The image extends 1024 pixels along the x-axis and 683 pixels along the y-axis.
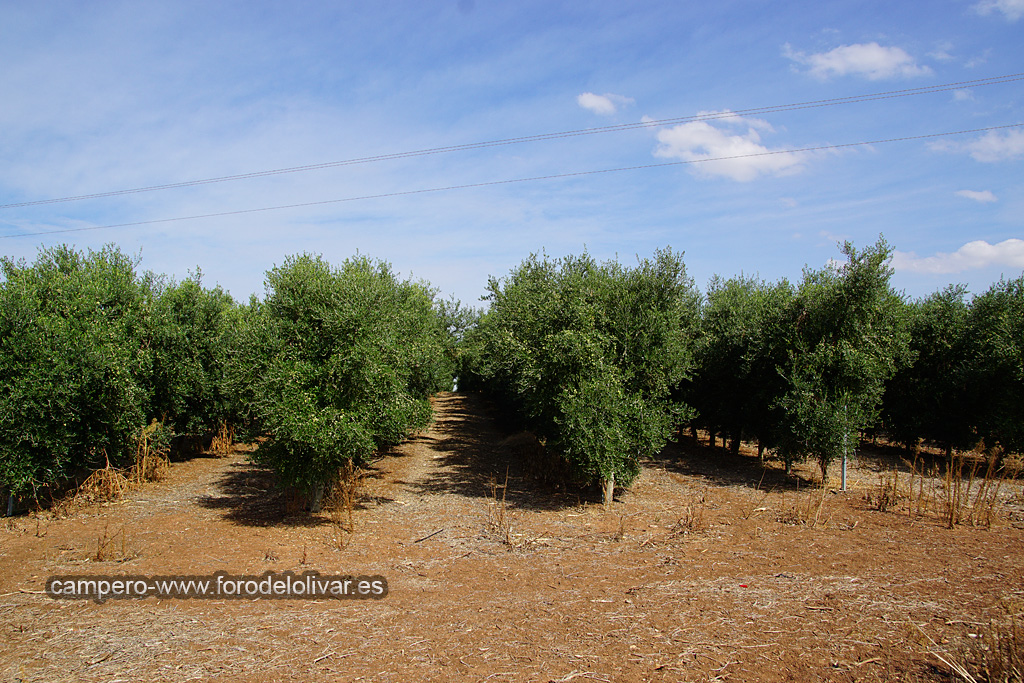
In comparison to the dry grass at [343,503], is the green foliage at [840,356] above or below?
above

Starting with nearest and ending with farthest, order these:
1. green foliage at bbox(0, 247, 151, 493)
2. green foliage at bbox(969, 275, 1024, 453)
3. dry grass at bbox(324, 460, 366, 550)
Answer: dry grass at bbox(324, 460, 366, 550) < green foliage at bbox(0, 247, 151, 493) < green foliage at bbox(969, 275, 1024, 453)

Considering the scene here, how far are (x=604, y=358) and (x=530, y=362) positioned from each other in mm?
1958

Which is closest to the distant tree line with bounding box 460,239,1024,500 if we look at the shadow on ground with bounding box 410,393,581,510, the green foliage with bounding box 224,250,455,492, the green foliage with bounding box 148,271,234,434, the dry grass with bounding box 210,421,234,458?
the shadow on ground with bounding box 410,393,581,510

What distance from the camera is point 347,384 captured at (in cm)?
1334

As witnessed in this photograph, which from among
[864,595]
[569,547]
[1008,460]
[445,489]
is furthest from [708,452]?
[864,595]

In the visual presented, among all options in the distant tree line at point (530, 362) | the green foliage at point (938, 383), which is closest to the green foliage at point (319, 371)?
the distant tree line at point (530, 362)

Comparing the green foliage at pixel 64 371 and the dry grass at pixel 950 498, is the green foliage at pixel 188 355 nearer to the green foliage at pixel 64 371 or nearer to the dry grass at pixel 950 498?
the green foliage at pixel 64 371

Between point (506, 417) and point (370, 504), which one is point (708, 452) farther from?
point (370, 504)

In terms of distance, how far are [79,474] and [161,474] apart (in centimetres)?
208

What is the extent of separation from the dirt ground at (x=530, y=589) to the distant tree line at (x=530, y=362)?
1915 millimetres

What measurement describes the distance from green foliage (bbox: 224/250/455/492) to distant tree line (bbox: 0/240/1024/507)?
0.05 metres

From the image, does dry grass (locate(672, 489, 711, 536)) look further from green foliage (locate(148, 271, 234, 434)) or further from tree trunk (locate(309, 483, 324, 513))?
green foliage (locate(148, 271, 234, 434))

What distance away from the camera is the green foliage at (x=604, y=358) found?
14.8 metres

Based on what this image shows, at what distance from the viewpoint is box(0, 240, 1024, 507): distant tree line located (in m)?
13.5
